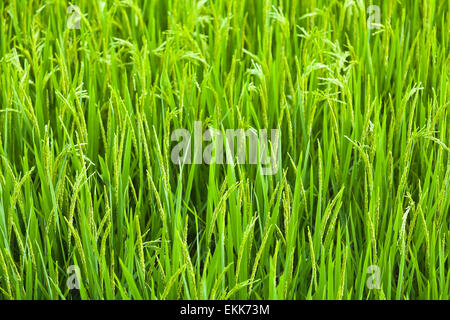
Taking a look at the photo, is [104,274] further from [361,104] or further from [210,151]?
[361,104]

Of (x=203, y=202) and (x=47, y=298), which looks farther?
(x=203, y=202)

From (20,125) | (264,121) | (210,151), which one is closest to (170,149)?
(210,151)

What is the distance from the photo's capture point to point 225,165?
144 centimetres

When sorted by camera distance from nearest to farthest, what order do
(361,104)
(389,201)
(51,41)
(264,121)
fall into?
1. (389,201)
2. (264,121)
3. (361,104)
4. (51,41)

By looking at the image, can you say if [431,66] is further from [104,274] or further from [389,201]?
[104,274]

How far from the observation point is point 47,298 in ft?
3.97

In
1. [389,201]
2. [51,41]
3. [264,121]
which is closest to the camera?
[389,201]

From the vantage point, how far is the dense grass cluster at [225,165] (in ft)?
3.87

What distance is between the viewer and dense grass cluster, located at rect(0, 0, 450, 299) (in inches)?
46.4

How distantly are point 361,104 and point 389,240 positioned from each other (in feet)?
1.67
